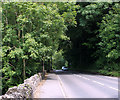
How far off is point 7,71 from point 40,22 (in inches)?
221

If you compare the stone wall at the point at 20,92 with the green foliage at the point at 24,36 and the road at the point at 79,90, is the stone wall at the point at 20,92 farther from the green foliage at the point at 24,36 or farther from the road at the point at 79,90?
the green foliage at the point at 24,36

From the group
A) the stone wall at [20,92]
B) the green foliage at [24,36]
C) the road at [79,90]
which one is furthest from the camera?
the green foliage at [24,36]

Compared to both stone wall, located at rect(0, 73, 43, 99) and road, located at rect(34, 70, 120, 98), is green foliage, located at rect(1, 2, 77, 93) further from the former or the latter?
stone wall, located at rect(0, 73, 43, 99)

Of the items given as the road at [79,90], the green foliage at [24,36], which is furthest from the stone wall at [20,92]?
the green foliage at [24,36]

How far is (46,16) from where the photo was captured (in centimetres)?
1950

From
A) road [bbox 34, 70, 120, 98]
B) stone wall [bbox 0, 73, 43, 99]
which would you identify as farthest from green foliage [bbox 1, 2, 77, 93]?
stone wall [bbox 0, 73, 43, 99]

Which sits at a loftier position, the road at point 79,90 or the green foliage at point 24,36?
the green foliage at point 24,36

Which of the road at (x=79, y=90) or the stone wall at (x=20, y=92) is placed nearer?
the stone wall at (x=20, y=92)

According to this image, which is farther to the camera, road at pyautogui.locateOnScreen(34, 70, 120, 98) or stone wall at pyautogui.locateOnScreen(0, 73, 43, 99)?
road at pyautogui.locateOnScreen(34, 70, 120, 98)

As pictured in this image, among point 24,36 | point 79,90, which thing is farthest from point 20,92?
point 24,36

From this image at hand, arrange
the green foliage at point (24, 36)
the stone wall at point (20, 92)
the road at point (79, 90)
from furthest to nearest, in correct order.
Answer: the green foliage at point (24, 36) → the road at point (79, 90) → the stone wall at point (20, 92)

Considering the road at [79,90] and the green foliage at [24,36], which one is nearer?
the road at [79,90]

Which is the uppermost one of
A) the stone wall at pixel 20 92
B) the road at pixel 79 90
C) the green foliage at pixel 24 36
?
the green foliage at pixel 24 36

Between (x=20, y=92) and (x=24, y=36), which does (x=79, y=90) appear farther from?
(x=24, y=36)
